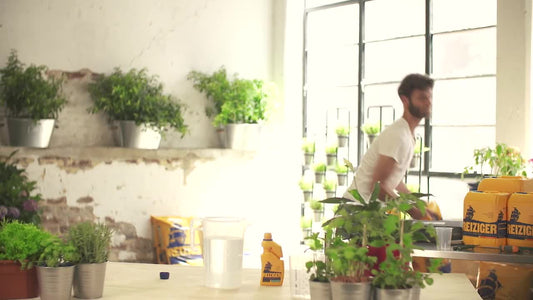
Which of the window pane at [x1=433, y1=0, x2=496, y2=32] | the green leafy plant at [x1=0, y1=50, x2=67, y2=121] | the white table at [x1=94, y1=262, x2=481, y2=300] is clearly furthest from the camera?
the window pane at [x1=433, y1=0, x2=496, y2=32]

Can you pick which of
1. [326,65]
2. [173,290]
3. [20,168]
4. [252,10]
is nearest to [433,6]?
[326,65]

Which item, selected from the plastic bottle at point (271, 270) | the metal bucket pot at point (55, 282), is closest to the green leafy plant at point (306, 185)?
the plastic bottle at point (271, 270)

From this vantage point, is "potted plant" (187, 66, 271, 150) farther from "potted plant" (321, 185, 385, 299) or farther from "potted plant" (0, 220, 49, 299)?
"potted plant" (321, 185, 385, 299)

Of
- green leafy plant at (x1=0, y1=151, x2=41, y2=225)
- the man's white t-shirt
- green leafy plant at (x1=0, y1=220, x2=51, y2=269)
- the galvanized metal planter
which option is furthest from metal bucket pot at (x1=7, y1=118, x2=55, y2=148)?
green leafy plant at (x1=0, y1=220, x2=51, y2=269)

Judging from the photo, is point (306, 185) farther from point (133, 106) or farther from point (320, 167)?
point (133, 106)

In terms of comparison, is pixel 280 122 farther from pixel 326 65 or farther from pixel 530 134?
pixel 530 134

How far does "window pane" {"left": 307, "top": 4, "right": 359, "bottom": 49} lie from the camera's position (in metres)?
7.03

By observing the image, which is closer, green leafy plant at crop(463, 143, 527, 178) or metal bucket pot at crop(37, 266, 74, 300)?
metal bucket pot at crop(37, 266, 74, 300)

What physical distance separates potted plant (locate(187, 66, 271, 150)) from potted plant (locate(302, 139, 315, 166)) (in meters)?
0.49

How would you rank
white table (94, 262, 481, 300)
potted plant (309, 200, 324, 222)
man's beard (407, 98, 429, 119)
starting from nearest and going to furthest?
white table (94, 262, 481, 300) → man's beard (407, 98, 429, 119) → potted plant (309, 200, 324, 222)

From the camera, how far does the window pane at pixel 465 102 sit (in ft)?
19.3

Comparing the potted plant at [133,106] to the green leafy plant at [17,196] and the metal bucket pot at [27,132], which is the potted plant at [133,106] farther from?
the green leafy plant at [17,196]

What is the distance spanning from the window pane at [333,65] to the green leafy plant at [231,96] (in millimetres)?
716

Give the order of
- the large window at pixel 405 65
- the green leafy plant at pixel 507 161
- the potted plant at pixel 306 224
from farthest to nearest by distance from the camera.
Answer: the potted plant at pixel 306 224
the large window at pixel 405 65
the green leafy plant at pixel 507 161
